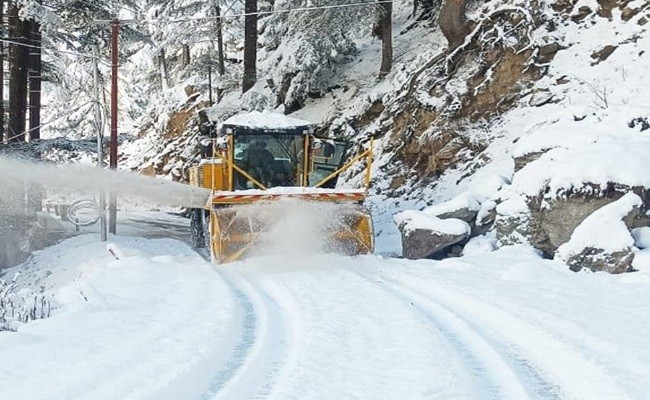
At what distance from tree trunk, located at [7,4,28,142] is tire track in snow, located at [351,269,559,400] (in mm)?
14495

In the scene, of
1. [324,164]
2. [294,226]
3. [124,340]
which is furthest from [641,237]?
[124,340]

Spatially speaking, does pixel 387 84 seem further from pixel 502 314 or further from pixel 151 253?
pixel 502 314

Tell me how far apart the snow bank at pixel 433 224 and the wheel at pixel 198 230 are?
5154 mm

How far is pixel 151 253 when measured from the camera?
13.9 metres

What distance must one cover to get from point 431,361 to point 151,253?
921cm

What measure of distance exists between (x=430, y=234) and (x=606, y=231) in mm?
3475

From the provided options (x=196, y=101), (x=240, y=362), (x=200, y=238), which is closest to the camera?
(x=240, y=362)

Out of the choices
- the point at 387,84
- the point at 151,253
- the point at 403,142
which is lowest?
the point at 151,253

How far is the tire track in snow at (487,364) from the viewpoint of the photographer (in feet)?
16.5

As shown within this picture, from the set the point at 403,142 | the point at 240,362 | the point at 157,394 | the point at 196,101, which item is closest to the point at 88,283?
the point at 240,362

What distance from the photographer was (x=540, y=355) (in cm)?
590

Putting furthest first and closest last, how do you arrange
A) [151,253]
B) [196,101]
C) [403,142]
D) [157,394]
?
[196,101], [403,142], [151,253], [157,394]

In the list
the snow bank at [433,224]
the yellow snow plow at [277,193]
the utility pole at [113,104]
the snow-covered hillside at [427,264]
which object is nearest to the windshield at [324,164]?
the yellow snow plow at [277,193]

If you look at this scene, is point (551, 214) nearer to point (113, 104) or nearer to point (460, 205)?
point (460, 205)
